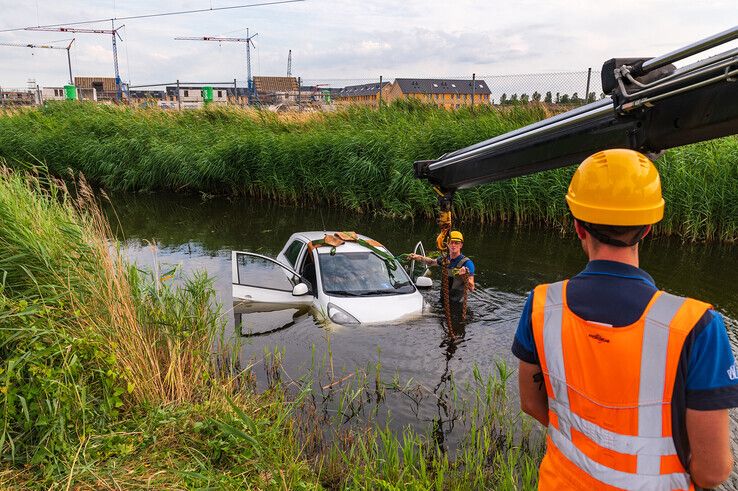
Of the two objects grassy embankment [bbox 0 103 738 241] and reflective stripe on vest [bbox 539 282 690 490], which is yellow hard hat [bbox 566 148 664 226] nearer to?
reflective stripe on vest [bbox 539 282 690 490]

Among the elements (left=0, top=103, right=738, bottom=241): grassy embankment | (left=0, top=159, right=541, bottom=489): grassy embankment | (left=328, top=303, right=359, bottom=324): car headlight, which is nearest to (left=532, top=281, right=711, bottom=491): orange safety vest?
(left=0, top=159, right=541, bottom=489): grassy embankment

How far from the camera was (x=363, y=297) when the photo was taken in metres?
8.03

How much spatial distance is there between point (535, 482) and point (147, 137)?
2460 cm

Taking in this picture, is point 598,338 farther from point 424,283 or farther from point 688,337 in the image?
point 424,283

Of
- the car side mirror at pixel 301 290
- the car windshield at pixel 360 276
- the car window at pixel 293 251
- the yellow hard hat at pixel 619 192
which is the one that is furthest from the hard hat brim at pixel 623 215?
the car window at pixel 293 251

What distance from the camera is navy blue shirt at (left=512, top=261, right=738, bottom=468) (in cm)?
169

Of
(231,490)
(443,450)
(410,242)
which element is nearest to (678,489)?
(231,490)

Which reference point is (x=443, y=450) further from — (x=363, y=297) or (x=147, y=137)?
(x=147, y=137)

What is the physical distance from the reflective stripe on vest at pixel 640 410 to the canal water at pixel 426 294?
355 centimetres

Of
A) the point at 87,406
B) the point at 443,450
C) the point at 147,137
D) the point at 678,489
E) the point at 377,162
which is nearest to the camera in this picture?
the point at 678,489

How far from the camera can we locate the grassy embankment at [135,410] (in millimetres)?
3758

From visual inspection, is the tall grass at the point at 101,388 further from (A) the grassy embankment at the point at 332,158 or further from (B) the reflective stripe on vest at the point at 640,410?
(A) the grassy embankment at the point at 332,158

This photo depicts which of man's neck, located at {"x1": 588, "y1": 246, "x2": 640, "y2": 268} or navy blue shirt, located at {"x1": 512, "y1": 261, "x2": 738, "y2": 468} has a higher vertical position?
man's neck, located at {"x1": 588, "y1": 246, "x2": 640, "y2": 268}

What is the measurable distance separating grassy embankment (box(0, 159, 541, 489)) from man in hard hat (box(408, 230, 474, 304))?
308 centimetres
